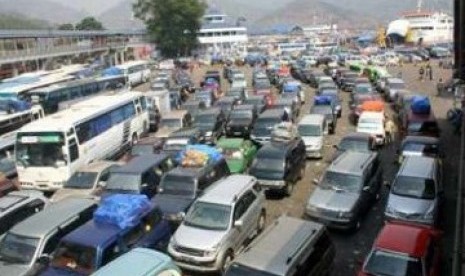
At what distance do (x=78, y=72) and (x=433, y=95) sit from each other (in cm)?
3381

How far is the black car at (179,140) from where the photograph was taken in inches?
918

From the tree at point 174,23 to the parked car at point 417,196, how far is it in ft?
280

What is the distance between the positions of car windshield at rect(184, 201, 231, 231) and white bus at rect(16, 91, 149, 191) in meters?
8.36

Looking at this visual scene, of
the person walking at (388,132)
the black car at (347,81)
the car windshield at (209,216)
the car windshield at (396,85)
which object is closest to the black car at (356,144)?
the person walking at (388,132)

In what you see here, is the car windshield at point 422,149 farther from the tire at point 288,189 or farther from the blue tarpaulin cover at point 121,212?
the blue tarpaulin cover at point 121,212

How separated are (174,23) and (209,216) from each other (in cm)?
8784

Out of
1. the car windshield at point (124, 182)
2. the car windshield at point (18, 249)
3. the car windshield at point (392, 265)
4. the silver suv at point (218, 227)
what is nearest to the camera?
the car windshield at point (392, 265)

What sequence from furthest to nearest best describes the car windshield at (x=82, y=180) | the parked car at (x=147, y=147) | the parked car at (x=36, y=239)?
the parked car at (x=147, y=147) → the car windshield at (x=82, y=180) → the parked car at (x=36, y=239)

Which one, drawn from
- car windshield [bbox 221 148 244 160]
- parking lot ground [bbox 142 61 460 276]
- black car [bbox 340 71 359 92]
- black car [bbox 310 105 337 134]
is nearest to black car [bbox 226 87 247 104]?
black car [bbox 310 105 337 134]

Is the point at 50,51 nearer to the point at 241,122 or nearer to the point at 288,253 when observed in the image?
the point at 241,122

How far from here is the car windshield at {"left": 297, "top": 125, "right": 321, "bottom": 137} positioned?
→ 2459 cm

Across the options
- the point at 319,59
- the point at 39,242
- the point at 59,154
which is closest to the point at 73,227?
the point at 39,242

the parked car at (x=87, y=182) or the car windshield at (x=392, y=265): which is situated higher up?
the parked car at (x=87, y=182)

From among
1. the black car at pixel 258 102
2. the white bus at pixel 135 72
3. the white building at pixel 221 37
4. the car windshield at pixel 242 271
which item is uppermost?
the white building at pixel 221 37
